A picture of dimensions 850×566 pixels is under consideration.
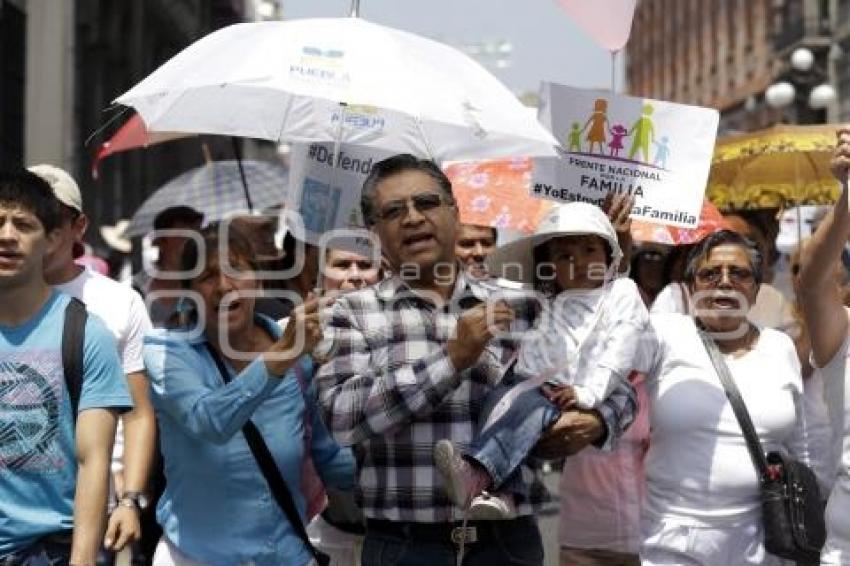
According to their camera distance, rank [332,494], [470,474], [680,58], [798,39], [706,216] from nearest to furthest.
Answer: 1. [470,474]
2. [332,494]
3. [706,216]
4. [798,39]
5. [680,58]

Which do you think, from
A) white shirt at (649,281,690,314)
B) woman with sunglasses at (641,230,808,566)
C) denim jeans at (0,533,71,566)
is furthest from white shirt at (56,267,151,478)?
white shirt at (649,281,690,314)

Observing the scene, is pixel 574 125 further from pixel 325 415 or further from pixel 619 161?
pixel 325 415

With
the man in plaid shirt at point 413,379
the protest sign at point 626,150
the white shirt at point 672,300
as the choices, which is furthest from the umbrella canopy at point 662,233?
the man in plaid shirt at point 413,379

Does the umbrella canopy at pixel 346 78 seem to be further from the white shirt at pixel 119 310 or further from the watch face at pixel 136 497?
the watch face at pixel 136 497

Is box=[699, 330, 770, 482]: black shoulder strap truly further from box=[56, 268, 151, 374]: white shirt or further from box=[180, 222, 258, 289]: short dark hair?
box=[56, 268, 151, 374]: white shirt

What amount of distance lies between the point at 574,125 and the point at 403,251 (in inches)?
75.8

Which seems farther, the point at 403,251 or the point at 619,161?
the point at 619,161

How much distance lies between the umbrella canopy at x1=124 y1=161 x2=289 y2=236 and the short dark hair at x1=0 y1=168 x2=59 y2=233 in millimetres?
5685

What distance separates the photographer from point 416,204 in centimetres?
496

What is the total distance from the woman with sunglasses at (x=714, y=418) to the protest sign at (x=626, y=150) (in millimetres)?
831

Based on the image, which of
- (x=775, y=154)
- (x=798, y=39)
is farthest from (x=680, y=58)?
(x=775, y=154)

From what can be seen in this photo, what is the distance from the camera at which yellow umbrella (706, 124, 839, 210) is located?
30.4ft

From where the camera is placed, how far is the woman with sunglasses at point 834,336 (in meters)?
5.18

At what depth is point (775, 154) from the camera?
9359mm
